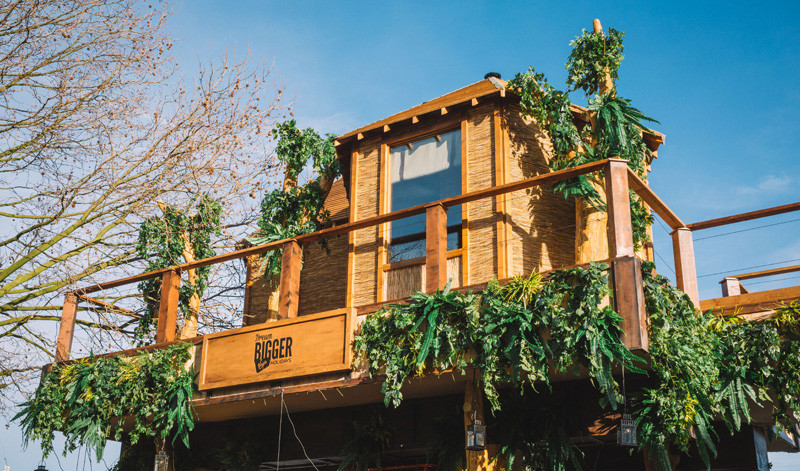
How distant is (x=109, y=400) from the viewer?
1070cm

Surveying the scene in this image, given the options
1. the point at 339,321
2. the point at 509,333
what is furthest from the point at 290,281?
the point at 509,333

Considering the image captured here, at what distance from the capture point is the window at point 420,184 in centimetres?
1090

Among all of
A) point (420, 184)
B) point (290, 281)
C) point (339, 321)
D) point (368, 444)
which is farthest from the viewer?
point (420, 184)

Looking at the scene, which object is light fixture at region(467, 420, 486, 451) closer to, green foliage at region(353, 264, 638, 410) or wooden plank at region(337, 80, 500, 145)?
green foliage at region(353, 264, 638, 410)

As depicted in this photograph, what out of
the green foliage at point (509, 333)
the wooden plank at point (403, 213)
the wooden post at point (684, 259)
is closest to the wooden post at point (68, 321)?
the wooden plank at point (403, 213)

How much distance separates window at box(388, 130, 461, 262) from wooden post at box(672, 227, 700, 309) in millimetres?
2813

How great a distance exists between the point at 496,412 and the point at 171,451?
5.44 metres

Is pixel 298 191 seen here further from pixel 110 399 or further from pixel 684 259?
pixel 684 259

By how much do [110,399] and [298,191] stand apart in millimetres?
4786

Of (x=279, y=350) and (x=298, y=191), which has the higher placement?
(x=298, y=191)

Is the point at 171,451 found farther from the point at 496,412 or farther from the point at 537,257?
the point at 537,257

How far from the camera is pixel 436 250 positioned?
877 centimetres

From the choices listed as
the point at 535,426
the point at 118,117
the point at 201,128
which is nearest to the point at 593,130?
the point at 535,426

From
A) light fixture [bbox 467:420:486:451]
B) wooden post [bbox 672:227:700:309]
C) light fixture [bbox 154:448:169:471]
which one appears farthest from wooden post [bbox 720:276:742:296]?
light fixture [bbox 154:448:169:471]
